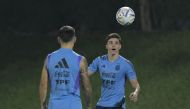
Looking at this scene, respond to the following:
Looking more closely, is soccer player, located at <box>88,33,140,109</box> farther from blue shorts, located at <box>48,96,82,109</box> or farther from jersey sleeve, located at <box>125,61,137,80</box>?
blue shorts, located at <box>48,96,82,109</box>

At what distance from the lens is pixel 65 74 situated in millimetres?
7562

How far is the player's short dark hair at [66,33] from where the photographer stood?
292 inches

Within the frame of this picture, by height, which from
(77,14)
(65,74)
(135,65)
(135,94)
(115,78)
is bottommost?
(135,65)

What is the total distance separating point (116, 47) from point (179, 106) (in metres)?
6.46

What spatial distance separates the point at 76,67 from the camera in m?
7.54

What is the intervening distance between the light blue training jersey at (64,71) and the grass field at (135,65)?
27.2 ft

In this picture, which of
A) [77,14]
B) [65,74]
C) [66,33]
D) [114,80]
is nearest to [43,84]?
[65,74]

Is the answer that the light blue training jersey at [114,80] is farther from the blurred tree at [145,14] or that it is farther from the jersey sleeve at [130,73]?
the blurred tree at [145,14]

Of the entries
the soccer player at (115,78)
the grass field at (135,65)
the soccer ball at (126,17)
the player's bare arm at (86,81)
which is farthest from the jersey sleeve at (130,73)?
the grass field at (135,65)

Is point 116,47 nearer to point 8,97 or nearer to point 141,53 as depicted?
point 8,97

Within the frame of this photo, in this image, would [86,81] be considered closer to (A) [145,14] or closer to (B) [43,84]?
(B) [43,84]

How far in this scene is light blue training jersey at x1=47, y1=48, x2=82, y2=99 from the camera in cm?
755

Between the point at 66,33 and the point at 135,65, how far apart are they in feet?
39.8

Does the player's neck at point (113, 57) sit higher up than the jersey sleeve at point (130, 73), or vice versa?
the player's neck at point (113, 57)
